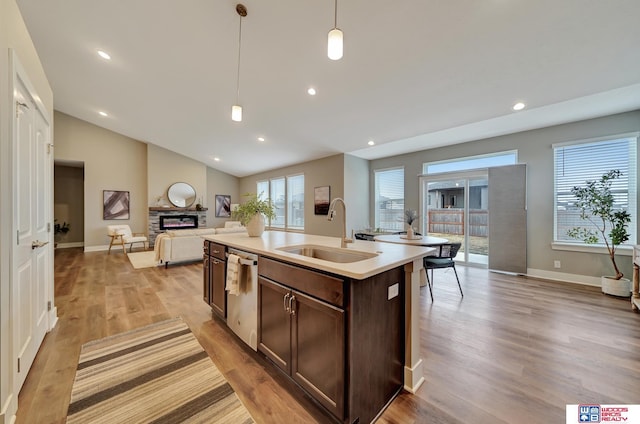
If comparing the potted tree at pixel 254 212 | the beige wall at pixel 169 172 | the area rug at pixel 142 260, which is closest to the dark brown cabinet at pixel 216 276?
the potted tree at pixel 254 212

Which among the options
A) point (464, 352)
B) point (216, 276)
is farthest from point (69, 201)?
point (464, 352)

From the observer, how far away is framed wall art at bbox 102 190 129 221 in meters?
7.40

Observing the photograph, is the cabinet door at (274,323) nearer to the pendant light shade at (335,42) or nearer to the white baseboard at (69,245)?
the pendant light shade at (335,42)

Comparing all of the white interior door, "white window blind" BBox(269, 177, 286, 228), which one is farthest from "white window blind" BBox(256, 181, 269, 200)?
the white interior door

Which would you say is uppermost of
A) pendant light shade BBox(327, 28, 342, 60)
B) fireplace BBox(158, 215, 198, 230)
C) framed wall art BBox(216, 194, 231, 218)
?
pendant light shade BBox(327, 28, 342, 60)

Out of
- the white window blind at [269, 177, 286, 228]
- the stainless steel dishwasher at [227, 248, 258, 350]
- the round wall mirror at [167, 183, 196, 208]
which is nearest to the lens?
the stainless steel dishwasher at [227, 248, 258, 350]

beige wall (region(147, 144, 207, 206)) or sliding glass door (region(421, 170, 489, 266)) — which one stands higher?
beige wall (region(147, 144, 207, 206))

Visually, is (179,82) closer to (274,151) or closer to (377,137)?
(274,151)

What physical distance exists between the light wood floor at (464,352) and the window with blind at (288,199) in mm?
4396

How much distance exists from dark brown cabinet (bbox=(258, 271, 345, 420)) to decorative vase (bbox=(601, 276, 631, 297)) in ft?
14.9

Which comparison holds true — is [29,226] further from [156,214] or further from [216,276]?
[156,214]

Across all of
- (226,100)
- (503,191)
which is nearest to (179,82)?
(226,100)

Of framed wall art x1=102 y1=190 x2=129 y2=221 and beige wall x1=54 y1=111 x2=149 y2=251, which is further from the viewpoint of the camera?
framed wall art x1=102 y1=190 x2=129 y2=221

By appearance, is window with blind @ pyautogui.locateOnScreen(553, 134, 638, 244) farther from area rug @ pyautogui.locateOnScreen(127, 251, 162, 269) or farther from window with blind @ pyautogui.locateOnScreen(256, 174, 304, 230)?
area rug @ pyautogui.locateOnScreen(127, 251, 162, 269)
